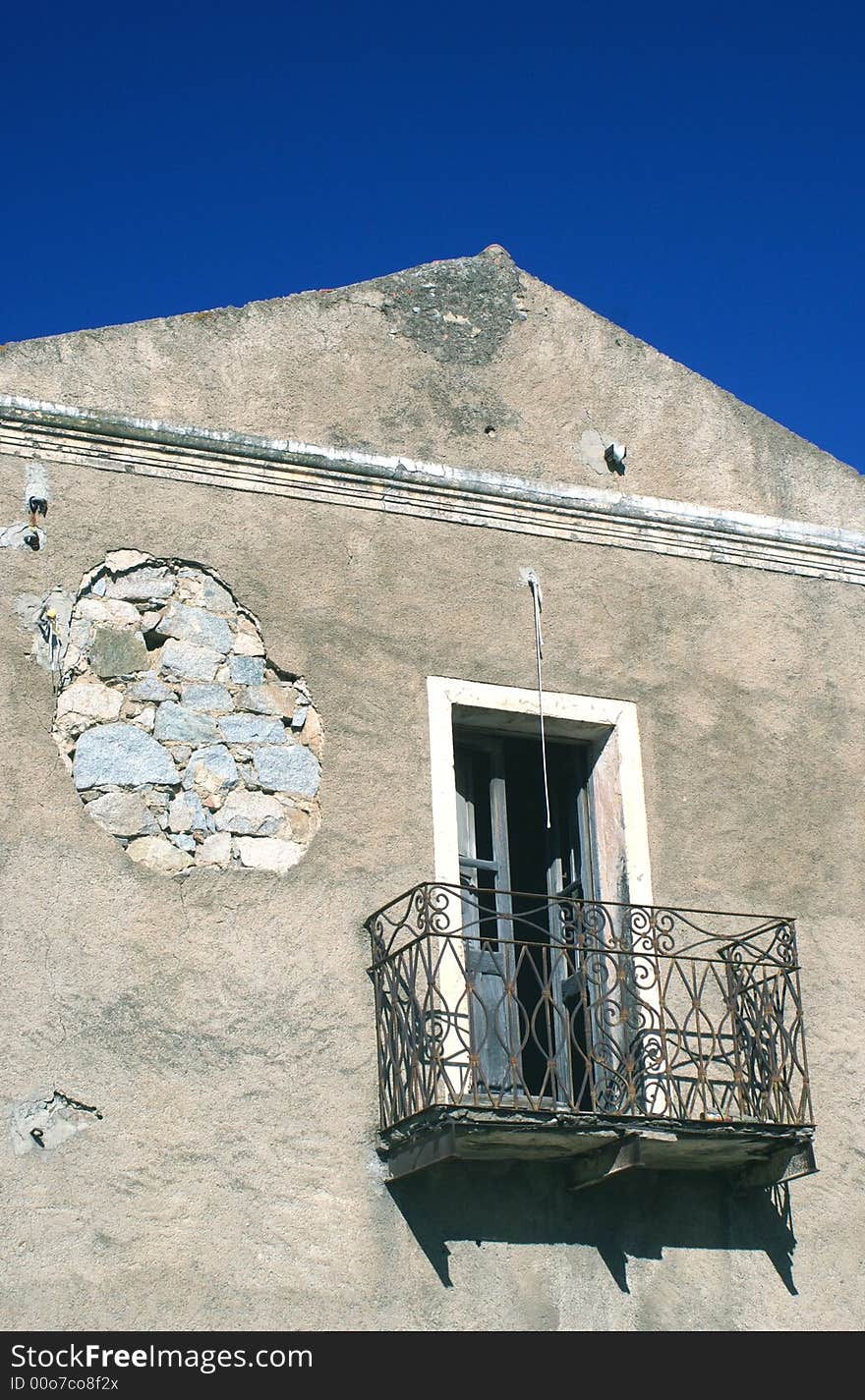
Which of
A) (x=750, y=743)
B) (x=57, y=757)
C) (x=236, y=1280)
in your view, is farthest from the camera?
(x=750, y=743)

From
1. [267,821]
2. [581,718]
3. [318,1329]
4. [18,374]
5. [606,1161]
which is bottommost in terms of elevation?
[318,1329]

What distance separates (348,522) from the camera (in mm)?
9250

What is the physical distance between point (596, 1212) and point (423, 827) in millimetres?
1858

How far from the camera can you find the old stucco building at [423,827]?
309 inches

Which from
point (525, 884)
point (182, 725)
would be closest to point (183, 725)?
point (182, 725)

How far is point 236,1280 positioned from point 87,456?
12.2 feet

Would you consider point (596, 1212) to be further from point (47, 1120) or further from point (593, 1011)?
point (47, 1120)

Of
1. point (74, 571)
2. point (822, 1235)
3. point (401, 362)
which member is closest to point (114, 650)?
point (74, 571)

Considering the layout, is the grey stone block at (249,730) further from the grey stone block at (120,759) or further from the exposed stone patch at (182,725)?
the grey stone block at (120,759)

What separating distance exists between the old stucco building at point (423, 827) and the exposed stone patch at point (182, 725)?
18mm

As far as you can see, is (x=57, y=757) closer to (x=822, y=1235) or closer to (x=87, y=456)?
(x=87, y=456)

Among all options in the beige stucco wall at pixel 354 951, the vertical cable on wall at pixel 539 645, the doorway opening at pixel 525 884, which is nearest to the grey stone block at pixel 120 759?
the beige stucco wall at pixel 354 951

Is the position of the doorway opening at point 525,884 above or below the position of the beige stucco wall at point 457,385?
below

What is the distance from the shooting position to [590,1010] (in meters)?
8.51
